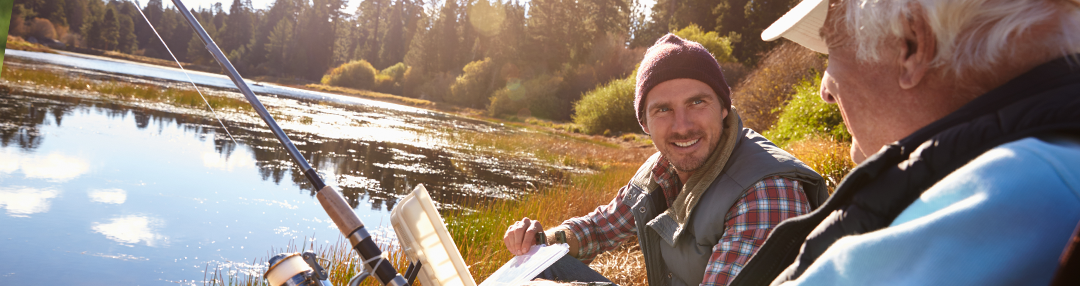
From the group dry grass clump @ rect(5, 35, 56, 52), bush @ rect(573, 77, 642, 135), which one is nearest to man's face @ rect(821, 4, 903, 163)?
bush @ rect(573, 77, 642, 135)

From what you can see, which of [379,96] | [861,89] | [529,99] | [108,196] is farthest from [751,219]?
[379,96]

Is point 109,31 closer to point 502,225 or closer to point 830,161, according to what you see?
point 502,225

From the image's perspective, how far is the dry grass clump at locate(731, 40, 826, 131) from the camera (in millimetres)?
13016

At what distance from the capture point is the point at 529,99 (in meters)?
35.0

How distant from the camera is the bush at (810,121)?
7.86 meters

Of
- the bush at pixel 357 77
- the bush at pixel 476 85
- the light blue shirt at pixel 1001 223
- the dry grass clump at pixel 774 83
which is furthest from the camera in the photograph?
the bush at pixel 357 77

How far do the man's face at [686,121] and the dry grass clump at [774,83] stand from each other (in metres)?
11.5

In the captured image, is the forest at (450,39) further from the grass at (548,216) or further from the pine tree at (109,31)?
the grass at (548,216)

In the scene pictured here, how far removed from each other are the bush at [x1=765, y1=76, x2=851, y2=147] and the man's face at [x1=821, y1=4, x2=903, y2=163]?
6764 mm

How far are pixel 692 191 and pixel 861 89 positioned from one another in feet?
3.37

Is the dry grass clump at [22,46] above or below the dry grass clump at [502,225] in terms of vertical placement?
above

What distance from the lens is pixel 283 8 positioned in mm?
63969

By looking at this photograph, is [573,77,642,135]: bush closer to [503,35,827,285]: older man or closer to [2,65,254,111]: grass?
[2,65,254,111]: grass

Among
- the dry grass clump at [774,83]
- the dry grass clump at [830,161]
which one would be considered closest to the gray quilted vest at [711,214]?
the dry grass clump at [830,161]
